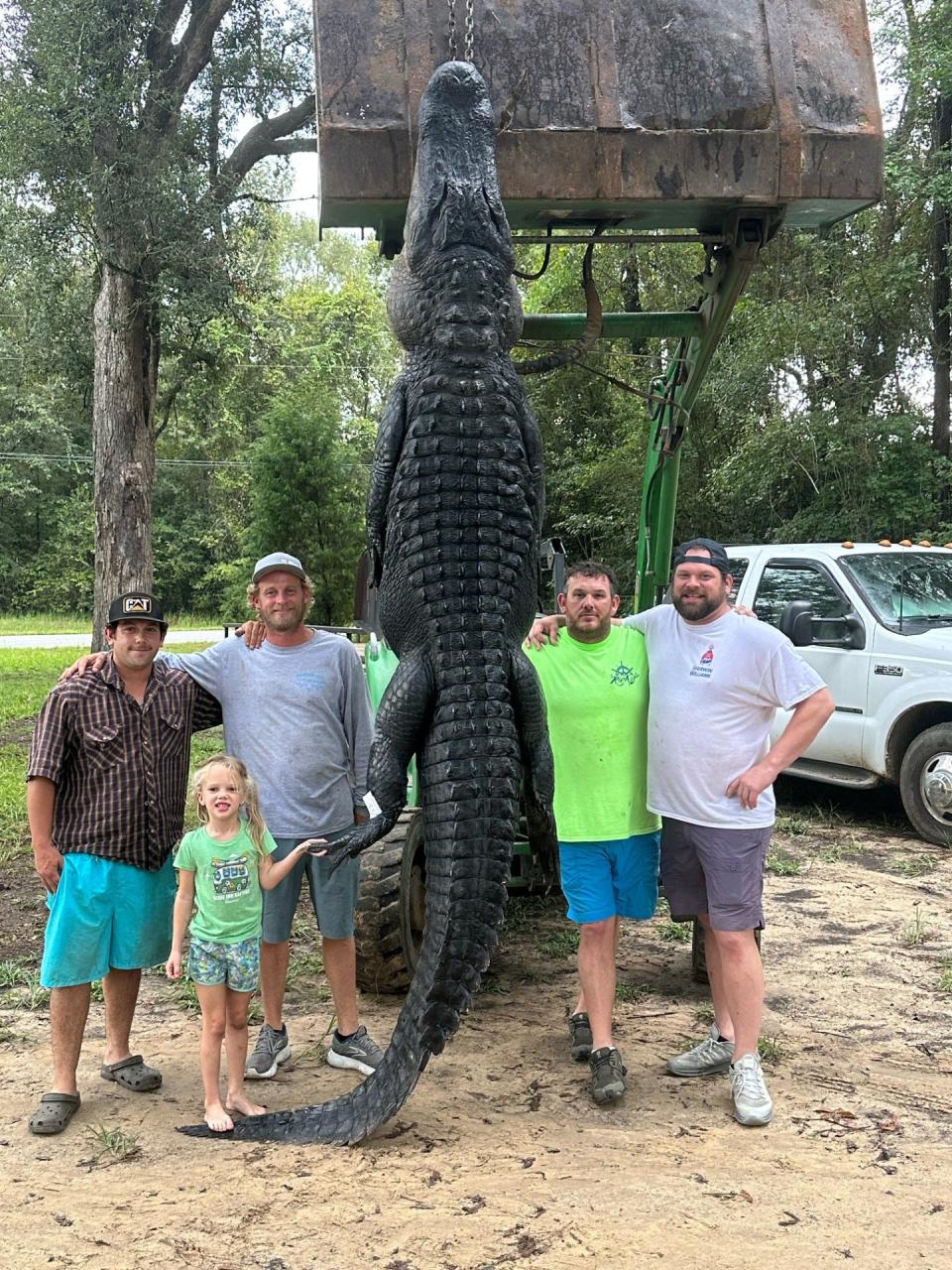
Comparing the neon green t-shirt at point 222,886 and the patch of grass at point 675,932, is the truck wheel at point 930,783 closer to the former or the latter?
the patch of grass at point 675,932

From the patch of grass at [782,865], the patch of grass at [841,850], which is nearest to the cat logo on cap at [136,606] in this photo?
the patch of grass at [782,865]

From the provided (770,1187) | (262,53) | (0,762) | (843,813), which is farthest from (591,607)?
(262,53)

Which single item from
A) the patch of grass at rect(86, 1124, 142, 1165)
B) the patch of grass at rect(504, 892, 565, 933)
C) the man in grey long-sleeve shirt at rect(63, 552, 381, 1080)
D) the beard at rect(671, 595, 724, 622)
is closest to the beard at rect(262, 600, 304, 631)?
the man in grey long-sleeve shirt at rect(63, 552, 381, 1080)

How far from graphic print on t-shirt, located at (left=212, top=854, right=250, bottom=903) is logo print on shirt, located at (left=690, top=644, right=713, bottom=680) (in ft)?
5.59

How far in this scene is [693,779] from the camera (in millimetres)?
3830

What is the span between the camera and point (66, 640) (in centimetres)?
2570

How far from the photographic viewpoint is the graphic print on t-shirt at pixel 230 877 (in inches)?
140

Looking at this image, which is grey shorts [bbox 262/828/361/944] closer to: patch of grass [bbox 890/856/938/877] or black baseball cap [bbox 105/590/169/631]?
black baseball cap [bbox 105/590/169/631]

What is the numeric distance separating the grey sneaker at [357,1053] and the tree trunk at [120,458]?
814 centimetres

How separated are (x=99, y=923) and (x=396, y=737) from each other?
1.44 metres

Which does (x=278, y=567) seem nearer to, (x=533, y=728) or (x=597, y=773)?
(x=533, y=728)

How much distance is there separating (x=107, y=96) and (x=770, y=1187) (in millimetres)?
10379

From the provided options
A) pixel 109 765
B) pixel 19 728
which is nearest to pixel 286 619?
pixel 109 765

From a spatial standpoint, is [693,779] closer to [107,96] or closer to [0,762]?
[0,762]
